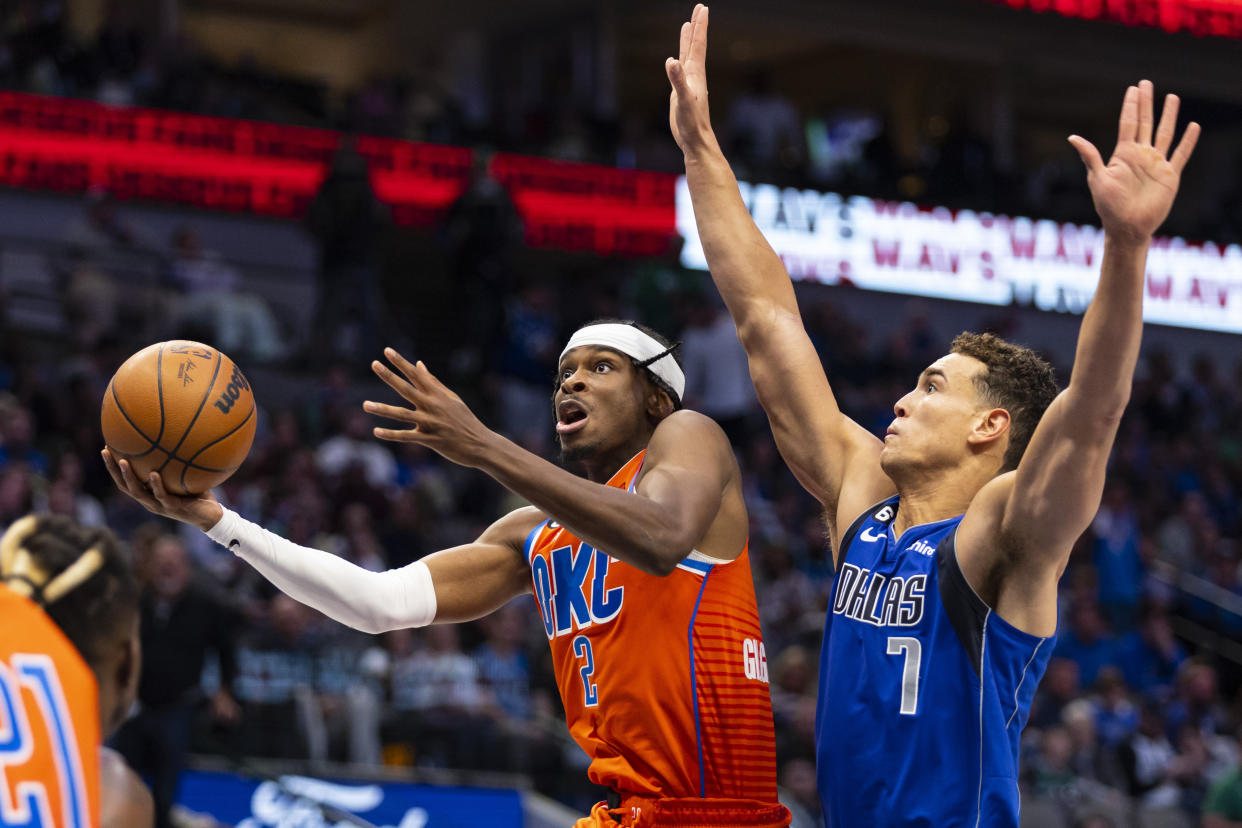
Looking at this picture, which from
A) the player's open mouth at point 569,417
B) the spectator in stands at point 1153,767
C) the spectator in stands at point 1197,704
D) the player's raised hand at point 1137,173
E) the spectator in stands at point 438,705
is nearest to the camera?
the player's raised hand at point 1137,173

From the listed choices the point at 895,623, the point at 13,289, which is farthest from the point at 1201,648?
the point at 895,623

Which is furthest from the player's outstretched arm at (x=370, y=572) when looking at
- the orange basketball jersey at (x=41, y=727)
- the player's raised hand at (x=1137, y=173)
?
the player's raised hand at (x=1137, y=173)

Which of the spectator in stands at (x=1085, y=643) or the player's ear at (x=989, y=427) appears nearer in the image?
the player's ear at (x=989, y=427)

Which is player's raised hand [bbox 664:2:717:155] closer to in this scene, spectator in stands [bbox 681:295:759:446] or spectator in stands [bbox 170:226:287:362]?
spectator in stands [bbox 681:295:759:446]

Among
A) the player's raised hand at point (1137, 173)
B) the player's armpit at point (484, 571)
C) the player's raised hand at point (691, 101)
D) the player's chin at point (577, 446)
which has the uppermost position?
the player's raised hand at point (691, 101)

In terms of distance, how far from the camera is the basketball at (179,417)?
4.01m

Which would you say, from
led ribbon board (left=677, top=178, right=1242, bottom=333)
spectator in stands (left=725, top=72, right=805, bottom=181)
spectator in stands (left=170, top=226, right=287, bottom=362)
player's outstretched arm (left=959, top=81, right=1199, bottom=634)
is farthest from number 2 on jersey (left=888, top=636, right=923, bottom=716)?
spectator in stands (left=725, top=72, right=805, bottom=181)

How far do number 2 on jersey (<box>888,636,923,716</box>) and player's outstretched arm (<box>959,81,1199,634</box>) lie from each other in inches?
11.4

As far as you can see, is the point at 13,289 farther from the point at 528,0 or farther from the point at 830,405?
the point at 830,405

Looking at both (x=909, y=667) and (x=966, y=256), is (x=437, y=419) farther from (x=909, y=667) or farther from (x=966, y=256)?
(x=966, y=256)

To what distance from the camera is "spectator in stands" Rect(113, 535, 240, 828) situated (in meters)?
7.97

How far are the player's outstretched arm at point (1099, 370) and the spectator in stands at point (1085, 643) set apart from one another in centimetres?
1033

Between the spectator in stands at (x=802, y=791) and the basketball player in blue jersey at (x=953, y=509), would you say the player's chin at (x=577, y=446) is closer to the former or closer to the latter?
the basketball player in blue jersey at (x=953, y=509)

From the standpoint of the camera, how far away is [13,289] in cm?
1413
